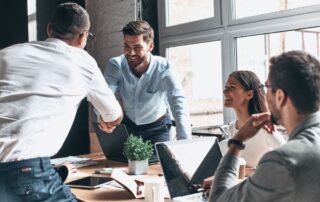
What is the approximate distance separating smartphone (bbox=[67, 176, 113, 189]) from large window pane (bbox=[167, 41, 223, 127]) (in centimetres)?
141

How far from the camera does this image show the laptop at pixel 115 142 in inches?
87.4

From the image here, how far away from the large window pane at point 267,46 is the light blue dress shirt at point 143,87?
634mm

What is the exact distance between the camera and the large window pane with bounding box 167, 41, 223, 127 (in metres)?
3.14

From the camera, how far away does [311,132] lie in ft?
3.57

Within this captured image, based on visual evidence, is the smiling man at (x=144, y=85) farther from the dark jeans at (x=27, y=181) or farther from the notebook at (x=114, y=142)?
the dark jeans at (x=27, y=181)

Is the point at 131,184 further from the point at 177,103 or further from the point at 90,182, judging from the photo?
the point at 177,103

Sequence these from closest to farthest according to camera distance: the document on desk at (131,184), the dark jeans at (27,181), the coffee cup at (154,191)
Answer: the dark jeans at (27,181) < the coffee cup at (154,191) < the document on desk at (131,184)

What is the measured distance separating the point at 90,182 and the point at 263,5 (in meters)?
1.72

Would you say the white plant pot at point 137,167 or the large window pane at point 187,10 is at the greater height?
the large window pane at point 187,10

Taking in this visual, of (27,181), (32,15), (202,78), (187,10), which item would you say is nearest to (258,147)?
(27,181)

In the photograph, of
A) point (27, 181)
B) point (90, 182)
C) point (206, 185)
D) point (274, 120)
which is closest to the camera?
point (274, 120)

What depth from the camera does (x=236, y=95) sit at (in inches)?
84.0

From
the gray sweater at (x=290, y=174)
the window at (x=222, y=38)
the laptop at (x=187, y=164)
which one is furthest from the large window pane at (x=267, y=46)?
the gray sweater at (x=290, y=174)

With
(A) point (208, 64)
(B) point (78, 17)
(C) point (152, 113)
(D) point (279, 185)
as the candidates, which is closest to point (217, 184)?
(D) point (279, 185)
